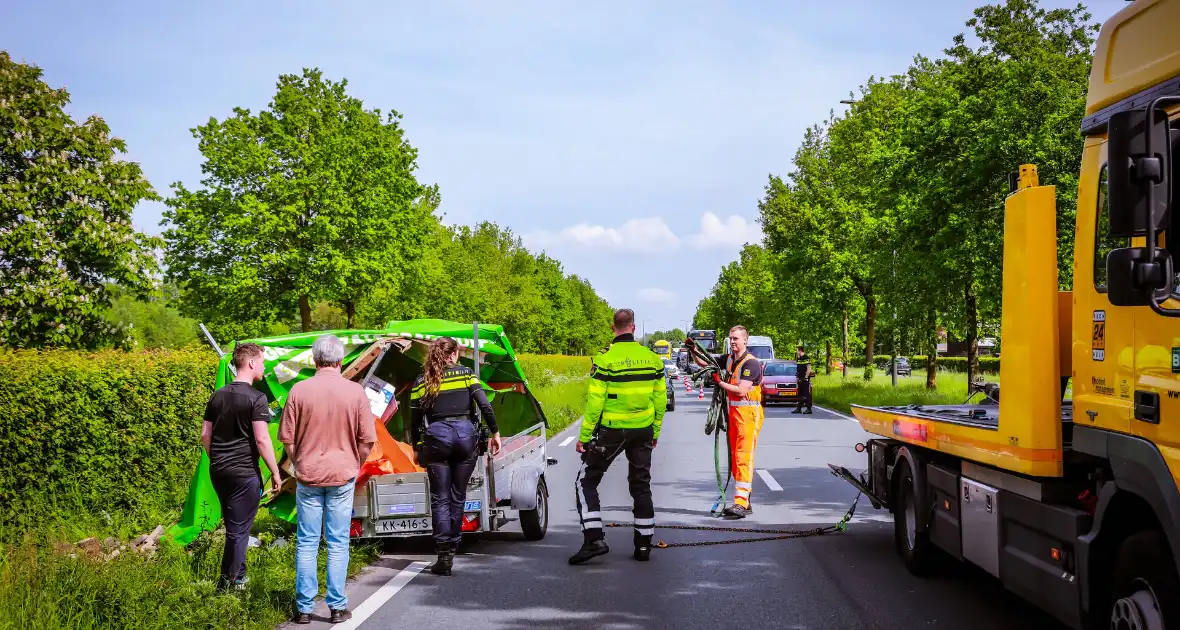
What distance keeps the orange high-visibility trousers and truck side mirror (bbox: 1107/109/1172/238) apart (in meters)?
6.60

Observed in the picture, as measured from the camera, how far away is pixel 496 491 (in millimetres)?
8383

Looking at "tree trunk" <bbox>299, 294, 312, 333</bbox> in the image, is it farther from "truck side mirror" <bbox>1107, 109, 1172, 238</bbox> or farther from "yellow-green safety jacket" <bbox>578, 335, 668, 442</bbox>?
"truck side mirror" <bbox>1107, 109, 1172, 238</bbox>

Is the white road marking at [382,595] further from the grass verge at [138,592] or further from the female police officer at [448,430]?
the grass verge at [138,592]

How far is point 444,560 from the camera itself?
7500 mm

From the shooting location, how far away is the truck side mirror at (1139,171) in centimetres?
338

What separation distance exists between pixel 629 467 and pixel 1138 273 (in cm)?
499

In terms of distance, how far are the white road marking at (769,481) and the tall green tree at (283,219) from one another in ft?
70.8

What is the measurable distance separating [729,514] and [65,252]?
749 inches

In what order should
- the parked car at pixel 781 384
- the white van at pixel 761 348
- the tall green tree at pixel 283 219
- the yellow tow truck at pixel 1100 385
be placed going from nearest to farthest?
the yellow tow truck at pixel 1100 385 < the parked car at pixel 781 384 < the tall green tree at pixel 283 219 < the white van at pixel 761 348

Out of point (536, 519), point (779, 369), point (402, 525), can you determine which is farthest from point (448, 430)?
point (779, 369)

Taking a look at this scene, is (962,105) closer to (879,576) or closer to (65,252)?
(879,576)

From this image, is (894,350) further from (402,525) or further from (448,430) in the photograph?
(448,430)

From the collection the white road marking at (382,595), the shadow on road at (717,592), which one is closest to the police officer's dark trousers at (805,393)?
the shadow on road at (717,592)

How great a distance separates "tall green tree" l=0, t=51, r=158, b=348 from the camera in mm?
22469
